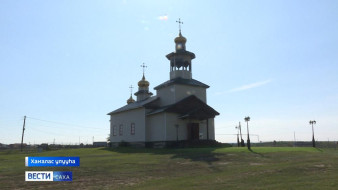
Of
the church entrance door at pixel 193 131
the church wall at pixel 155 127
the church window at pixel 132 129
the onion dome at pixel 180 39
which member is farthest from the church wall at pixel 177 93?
the onion dome at pixel 180 39

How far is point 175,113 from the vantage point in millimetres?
34469

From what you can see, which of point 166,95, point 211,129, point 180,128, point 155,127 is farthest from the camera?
point 166,95

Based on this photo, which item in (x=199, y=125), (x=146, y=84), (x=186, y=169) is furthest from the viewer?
(x=146, y=84)

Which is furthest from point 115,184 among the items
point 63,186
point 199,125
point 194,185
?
point 199,125

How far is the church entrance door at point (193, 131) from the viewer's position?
113 ft

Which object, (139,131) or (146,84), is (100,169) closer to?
(139,131)

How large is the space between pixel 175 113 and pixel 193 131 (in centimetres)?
310

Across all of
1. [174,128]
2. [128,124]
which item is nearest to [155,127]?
[174,128]

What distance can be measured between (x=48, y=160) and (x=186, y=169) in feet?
33.2

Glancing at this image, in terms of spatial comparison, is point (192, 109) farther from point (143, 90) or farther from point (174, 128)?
point (143, 90)

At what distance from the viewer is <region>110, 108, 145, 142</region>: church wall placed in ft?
124

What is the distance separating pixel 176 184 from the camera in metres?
11.2

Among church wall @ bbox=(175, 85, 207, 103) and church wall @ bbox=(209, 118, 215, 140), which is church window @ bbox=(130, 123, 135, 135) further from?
church wall @ bbox=(209, 118, 215, 140)

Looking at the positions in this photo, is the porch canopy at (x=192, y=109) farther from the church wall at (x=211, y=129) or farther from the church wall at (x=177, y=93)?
the church wall at (x=211, y=129)
